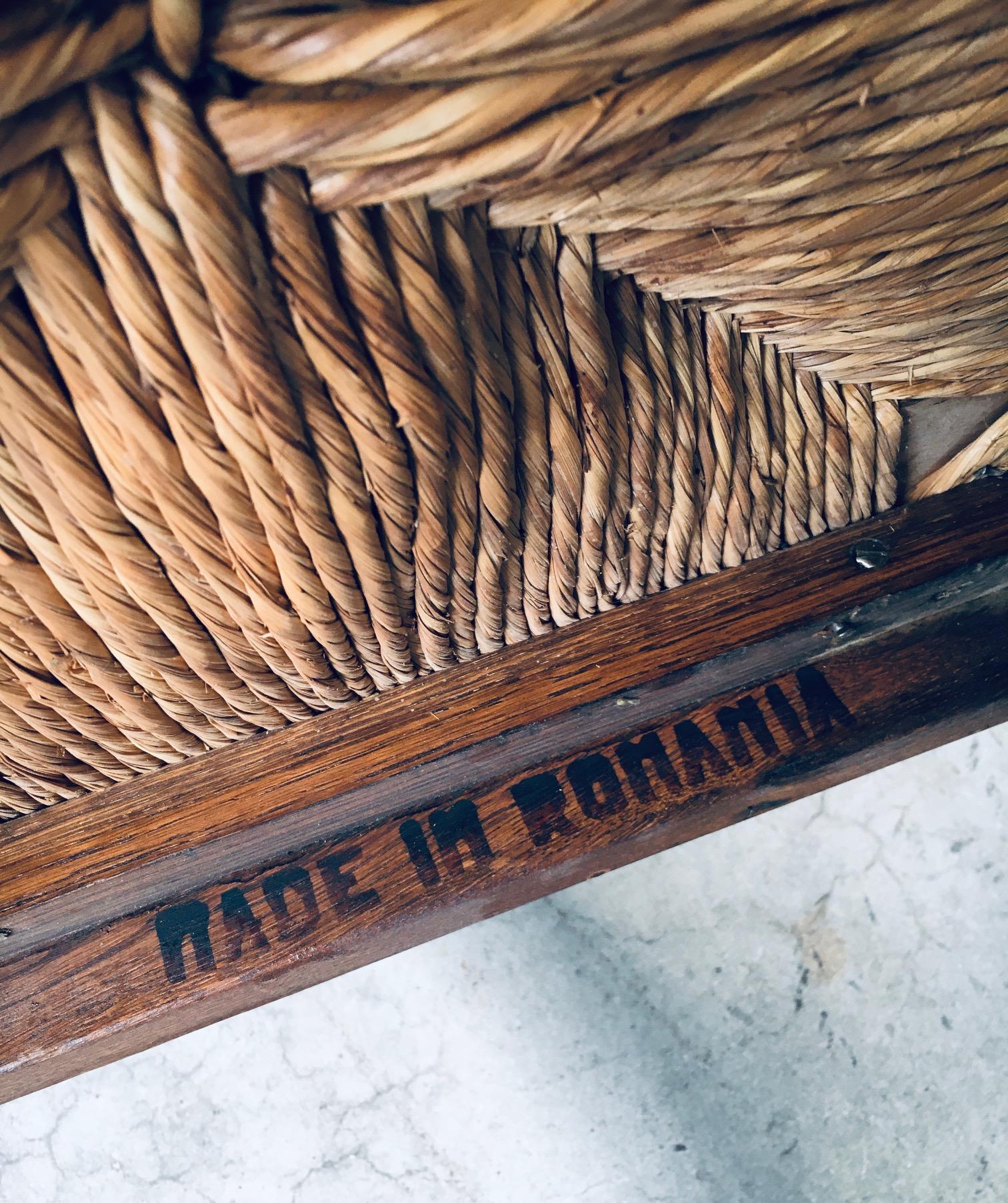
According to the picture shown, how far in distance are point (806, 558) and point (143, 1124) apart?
Result: 3.21ft

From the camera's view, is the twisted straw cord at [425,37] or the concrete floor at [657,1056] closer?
the twisted straw cord at [425,37]

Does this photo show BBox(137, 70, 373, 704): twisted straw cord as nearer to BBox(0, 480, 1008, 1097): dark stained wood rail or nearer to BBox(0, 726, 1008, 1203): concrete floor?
BBox(0, 480, 1008, 1097): dark stained wood rail

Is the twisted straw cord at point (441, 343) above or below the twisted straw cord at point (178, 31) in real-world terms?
below

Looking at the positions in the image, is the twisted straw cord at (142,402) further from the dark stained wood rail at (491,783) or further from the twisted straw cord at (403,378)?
the dark stained wood rail at (491,783)

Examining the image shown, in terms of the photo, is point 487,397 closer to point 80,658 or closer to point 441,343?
point 441,343

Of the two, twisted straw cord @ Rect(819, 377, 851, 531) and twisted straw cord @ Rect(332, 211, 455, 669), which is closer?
twisted straw cord @ Rect(332, 211, 455, 669)

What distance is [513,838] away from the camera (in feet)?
1.98

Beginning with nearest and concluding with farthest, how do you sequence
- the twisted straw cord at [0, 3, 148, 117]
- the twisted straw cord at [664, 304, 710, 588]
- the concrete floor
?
the twisted straw cord at [0, 3, 148, 117] < the twisted straw cord at [664, 304, 710, 588] < the concrete floor

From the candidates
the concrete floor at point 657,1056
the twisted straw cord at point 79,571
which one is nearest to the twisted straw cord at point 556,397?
the twisted straw cord at point 79,571

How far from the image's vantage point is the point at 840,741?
2.01 ft

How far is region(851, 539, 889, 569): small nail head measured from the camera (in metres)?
0.63

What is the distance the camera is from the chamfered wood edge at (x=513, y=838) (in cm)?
58

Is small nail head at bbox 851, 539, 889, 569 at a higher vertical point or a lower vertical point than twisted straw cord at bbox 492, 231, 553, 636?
lower

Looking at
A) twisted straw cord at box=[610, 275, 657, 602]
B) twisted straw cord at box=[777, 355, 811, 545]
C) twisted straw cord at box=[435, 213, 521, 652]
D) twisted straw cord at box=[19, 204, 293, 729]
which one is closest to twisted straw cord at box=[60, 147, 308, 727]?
twisted straw cord at box=[19, 204, 293, 729]
